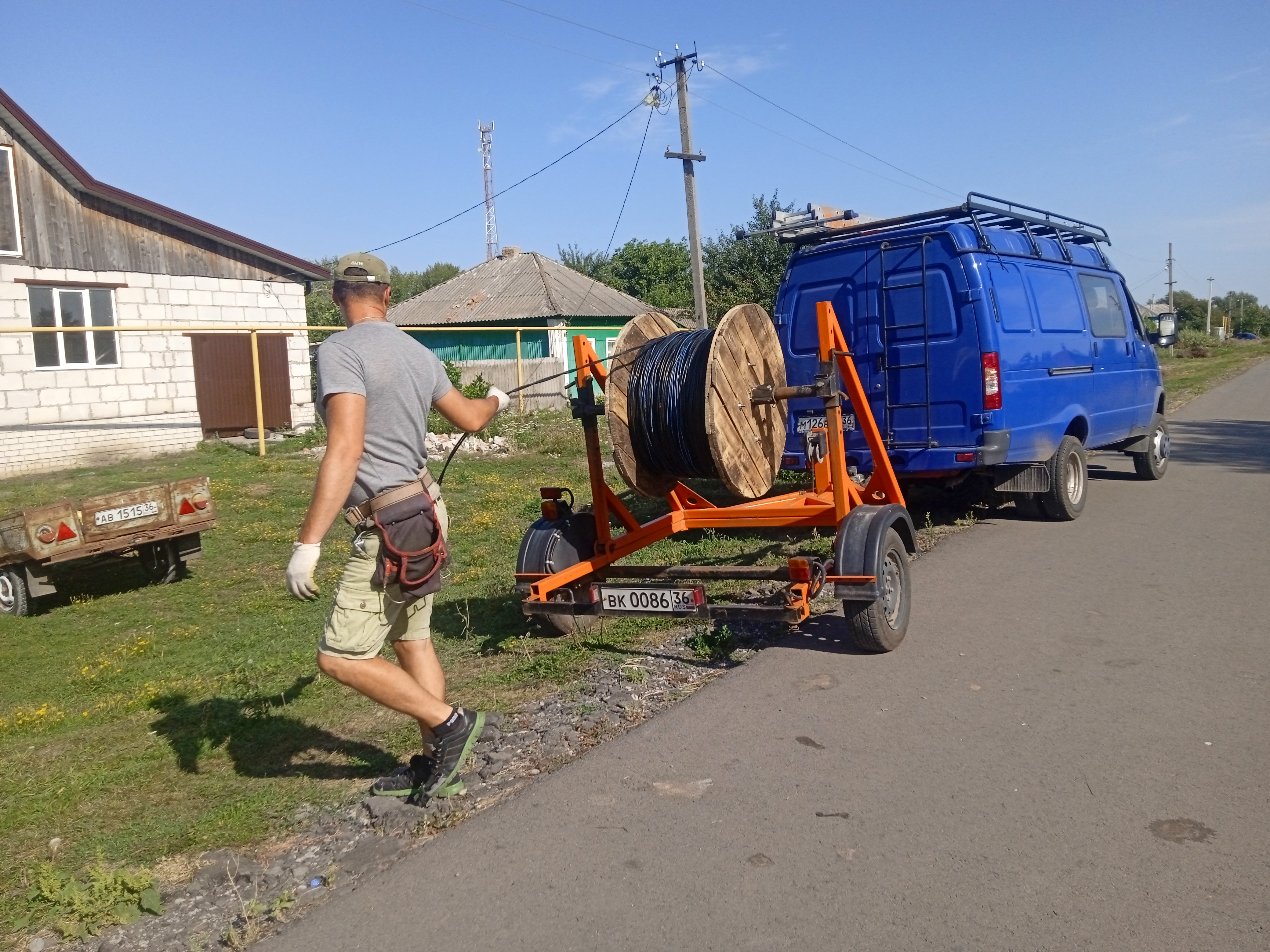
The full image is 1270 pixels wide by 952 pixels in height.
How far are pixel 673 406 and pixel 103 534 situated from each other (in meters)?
5.51

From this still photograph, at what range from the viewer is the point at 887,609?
20.2 feet

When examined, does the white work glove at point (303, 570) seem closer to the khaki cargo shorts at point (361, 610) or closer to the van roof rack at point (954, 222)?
the khaki cargo shorts at point (361, 610)

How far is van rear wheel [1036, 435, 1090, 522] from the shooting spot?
380 inches

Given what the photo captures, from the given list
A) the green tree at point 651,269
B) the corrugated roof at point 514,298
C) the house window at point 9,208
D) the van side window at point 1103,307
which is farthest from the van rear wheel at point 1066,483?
the green tree at point 651,269

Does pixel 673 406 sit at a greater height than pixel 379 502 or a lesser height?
greater

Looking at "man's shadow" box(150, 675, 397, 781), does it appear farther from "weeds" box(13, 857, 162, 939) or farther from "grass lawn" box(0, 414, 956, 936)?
"weeds" box(13, 857, 162, 939)

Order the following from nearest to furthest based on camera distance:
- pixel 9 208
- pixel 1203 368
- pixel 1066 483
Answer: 1. pixel 1066 483
2. pixel 9 208
3. pixel 1203 368

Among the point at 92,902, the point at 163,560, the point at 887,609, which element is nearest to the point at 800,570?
the point at 887,609

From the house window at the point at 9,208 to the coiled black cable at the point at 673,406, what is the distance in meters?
15.6

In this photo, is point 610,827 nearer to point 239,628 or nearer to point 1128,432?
point 239,628

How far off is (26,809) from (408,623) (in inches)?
74.4

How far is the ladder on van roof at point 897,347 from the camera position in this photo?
8727mm

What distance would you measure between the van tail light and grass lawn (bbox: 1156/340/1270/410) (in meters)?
9.87

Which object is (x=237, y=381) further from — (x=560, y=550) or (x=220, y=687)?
(x=560, y=550)
